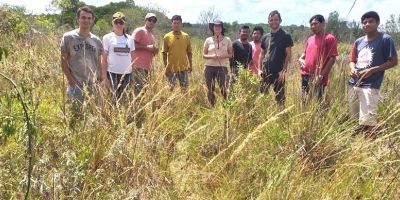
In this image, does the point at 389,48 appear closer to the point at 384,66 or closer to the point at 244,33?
the point at 384,66

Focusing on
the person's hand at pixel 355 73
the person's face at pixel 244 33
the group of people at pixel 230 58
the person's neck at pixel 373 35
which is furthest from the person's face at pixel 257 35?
the person's neck at pixel 373 35

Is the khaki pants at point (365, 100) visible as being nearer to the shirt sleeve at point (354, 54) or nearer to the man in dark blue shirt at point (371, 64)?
the man in dark blue shirt at point (371, 64)

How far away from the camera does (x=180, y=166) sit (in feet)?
10.5

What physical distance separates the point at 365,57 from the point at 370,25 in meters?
0.34

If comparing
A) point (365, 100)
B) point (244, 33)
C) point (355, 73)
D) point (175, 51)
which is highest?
point (244, 33)

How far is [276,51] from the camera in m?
5.32

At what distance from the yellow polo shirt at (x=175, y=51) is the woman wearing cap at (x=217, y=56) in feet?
1.13

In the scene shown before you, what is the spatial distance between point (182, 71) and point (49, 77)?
6.19 ft

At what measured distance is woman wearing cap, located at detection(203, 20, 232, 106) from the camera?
5.96 m

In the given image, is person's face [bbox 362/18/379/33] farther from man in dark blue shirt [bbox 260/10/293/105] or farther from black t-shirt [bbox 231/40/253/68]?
black t-shirt [bbox 231/40/253/68]

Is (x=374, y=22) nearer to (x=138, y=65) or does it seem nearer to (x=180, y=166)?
(x=180, y=166)

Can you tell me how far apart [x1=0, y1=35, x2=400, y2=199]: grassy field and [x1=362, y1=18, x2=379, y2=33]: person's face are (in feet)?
3.13

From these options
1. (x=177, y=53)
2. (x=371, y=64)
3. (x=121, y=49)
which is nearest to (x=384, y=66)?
(x=371, y=64)

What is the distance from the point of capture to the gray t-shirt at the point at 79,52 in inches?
157
